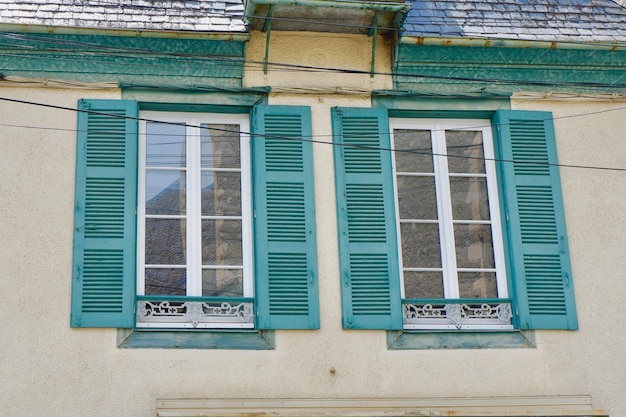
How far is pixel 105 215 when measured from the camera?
10.5 metres

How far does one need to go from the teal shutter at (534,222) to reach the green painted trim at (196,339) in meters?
2.28

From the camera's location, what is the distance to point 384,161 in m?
11.1

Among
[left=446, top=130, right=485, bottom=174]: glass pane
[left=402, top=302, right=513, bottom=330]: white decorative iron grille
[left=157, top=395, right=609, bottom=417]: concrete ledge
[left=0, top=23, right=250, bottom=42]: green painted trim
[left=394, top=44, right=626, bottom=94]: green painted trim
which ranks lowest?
[left=157, top=395, right=609, bottom=417]: concrete ledge

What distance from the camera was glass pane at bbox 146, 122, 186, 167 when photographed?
11047 mm

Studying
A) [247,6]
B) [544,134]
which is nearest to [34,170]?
[247,6]

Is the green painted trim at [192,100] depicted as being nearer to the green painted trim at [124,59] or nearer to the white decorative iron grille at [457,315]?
the green painted trim at [124,59]

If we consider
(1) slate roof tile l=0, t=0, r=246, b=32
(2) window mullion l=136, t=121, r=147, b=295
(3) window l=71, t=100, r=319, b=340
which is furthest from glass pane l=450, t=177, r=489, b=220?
(2) window mullion l=136, t=121, r=147, b=295

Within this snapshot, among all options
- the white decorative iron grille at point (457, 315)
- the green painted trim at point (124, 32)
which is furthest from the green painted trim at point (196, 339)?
the green painted trim at point (124, 32)

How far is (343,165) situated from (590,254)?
235 centimetres

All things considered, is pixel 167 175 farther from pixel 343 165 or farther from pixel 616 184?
pixel 616 184

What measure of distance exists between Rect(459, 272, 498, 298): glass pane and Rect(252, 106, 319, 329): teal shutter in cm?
136

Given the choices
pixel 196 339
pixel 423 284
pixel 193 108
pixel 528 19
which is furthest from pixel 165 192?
pixel 528 19

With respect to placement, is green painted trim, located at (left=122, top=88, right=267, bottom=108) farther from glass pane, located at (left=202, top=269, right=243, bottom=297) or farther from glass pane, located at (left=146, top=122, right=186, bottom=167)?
glass pane, located at (left=202, top=269, right=243, bottom=297)

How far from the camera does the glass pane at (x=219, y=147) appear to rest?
1109cm
